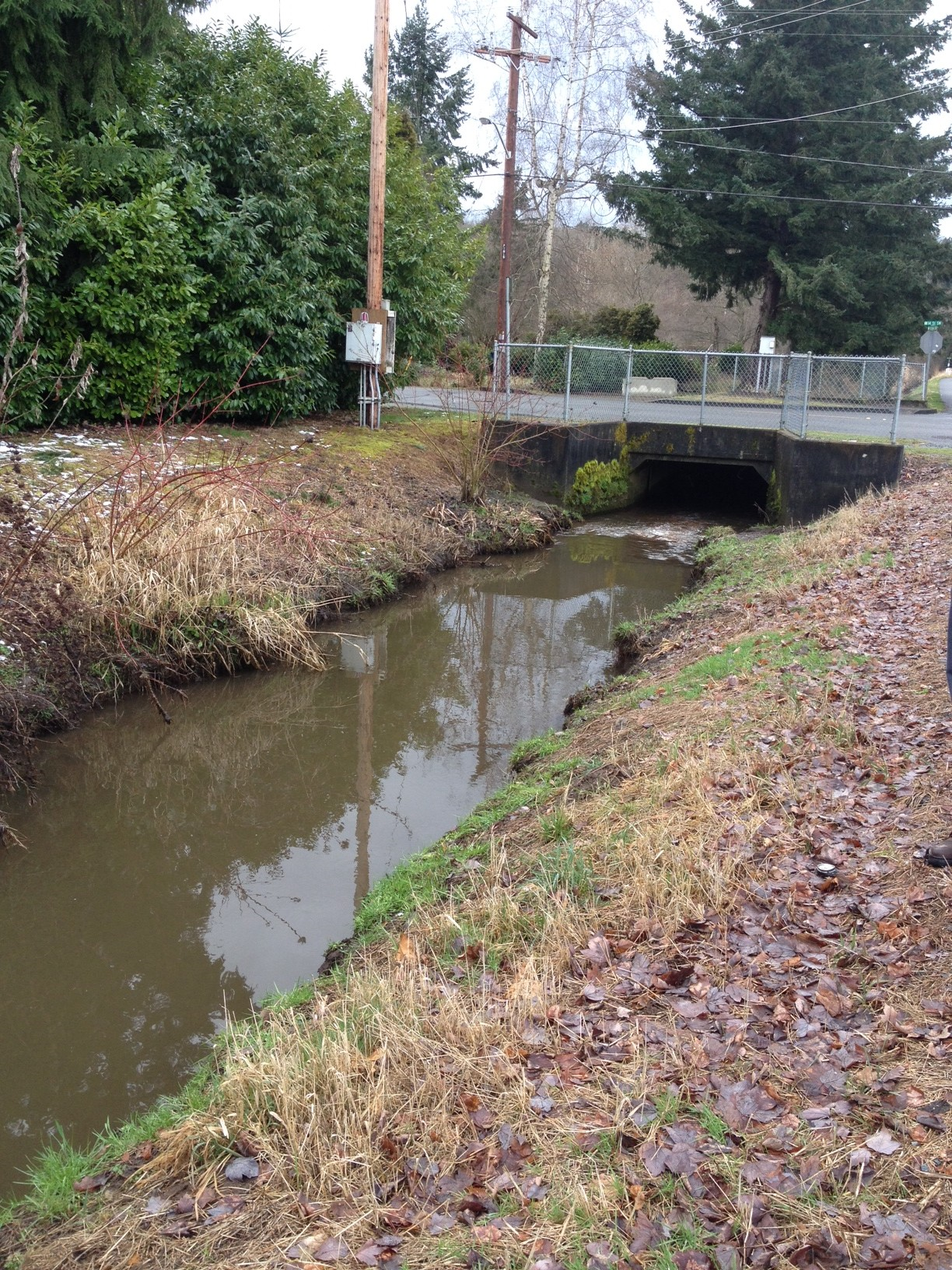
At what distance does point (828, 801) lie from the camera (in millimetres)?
4938

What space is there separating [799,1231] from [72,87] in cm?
1369

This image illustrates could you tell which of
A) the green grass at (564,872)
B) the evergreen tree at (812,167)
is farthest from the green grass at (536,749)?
the evergreen tree at (812,167)

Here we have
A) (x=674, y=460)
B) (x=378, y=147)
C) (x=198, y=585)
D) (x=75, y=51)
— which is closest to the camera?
(x=198, y=585)

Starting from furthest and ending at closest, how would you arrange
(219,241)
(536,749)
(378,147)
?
1. (378,147)
2. (219,241)
3. (536,749)

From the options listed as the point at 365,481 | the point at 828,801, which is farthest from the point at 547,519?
the point at 828,801

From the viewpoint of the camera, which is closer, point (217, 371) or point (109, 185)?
point (109, 185)

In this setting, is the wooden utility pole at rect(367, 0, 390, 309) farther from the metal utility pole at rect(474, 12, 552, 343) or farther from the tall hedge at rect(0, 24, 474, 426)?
the metal utility pole at rect(474, 12, 552, 343)

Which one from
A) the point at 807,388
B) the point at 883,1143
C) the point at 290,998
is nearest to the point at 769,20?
the point at 807,388

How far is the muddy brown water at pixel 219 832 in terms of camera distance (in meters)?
4.68

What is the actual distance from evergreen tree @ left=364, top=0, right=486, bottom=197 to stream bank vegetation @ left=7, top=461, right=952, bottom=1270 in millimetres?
40100

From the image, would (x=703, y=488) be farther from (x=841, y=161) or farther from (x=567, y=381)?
(x=841, y=161)

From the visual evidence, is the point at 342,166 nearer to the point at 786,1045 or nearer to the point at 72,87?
the point at 72,87

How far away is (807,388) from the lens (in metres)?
15.3

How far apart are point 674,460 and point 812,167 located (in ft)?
50.1
